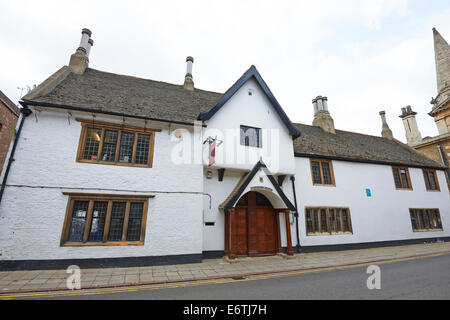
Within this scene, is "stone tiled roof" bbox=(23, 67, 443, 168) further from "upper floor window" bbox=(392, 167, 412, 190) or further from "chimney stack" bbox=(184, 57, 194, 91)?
"upper floor window" bbox=(392, 167, 412, 190)

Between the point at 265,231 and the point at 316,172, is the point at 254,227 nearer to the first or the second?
the point at 265,231

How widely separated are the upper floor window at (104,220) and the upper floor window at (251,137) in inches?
247

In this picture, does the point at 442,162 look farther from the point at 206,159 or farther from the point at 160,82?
the point at 160,82

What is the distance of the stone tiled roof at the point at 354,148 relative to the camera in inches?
591

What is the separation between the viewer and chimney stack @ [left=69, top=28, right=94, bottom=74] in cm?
1234

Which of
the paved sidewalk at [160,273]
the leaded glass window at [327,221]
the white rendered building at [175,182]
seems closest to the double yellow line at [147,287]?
the paved sidewalk at [160,273]

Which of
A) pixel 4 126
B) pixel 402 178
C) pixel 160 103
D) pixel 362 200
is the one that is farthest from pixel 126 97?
pixel 402 178

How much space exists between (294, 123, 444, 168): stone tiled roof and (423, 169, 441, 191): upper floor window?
58cm

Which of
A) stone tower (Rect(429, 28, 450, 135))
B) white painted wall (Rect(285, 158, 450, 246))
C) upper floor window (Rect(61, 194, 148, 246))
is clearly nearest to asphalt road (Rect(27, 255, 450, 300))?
upper floor window (Rect(61, 194, 148, 246))

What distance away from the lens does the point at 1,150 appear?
44.6ft

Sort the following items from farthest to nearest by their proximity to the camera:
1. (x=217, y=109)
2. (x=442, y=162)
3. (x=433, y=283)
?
1. (x=442, y=162)
2. (x=217, y=109)
3. (x=433, y=283)

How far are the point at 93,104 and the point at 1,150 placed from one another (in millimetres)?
10177

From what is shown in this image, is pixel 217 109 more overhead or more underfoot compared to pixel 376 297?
more overhead
